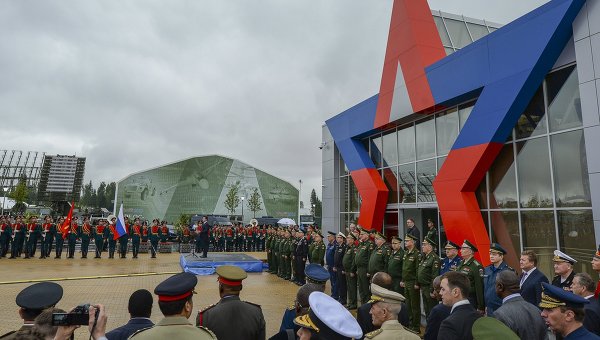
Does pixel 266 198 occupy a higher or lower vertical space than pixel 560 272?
higher

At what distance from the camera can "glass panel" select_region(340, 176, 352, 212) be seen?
15852 mm

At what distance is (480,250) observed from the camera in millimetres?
8656

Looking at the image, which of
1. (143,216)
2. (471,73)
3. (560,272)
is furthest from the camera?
(143,216)

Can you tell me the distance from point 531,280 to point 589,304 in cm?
119

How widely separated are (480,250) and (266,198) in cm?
4659

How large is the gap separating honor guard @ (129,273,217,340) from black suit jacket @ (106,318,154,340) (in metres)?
0.56

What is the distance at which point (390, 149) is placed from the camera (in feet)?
42.9

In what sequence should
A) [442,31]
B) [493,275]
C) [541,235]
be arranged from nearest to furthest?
[493,275]
[541,235]
[442,31]

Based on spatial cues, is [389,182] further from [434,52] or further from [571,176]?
[571,176]

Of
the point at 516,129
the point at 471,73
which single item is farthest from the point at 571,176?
the point at 471,73

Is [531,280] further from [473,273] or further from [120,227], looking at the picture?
[120,227]

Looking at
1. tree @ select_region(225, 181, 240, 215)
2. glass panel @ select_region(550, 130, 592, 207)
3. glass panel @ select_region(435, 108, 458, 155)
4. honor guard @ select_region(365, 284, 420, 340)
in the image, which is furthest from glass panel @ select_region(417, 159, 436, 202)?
tree @ select_region(225, 181, 240, 215)

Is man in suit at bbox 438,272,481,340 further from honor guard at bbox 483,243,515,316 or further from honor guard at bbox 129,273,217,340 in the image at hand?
honor guard at bbox 483,243,515,316

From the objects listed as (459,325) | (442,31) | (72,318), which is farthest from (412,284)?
(442,31)
